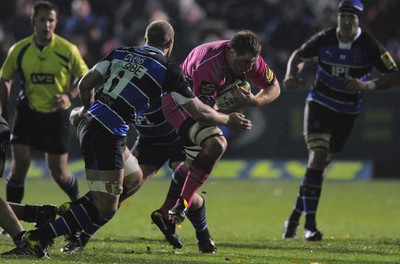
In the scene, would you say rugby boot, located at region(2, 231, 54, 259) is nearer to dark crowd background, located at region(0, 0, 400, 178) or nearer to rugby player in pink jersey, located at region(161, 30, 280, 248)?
rugby player in pink jersey, located at region(161, 30, 280, 248)

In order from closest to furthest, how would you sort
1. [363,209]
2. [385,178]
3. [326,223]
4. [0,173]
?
[0,173]
[326,223]
[363,209]
[385,178]

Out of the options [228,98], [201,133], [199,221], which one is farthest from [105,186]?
[228,98]

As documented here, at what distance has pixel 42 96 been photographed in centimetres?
1193

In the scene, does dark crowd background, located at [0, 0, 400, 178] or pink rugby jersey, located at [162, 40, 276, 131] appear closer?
pink rugby jersey, located at [162, 40, 276, 131]

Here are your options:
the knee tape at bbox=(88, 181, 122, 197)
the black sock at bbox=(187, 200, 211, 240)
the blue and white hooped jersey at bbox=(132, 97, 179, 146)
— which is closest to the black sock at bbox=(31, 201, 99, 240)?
the knee tape at bbox=(88, 181, 122, 197)

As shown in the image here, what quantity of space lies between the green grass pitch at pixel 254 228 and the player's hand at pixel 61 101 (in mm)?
1466

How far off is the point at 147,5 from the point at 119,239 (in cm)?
964

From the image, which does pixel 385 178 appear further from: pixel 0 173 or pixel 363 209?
pixel 0 173

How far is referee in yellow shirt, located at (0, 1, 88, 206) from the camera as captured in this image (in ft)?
38.8

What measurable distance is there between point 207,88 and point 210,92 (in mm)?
45

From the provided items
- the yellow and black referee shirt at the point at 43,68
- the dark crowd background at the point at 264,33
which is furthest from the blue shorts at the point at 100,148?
the dark crowd background at the point at 264,33

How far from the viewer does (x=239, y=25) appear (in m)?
19.7

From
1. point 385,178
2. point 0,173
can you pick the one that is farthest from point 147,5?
point 0,173

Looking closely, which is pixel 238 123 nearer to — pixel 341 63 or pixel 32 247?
pixel 32 247
